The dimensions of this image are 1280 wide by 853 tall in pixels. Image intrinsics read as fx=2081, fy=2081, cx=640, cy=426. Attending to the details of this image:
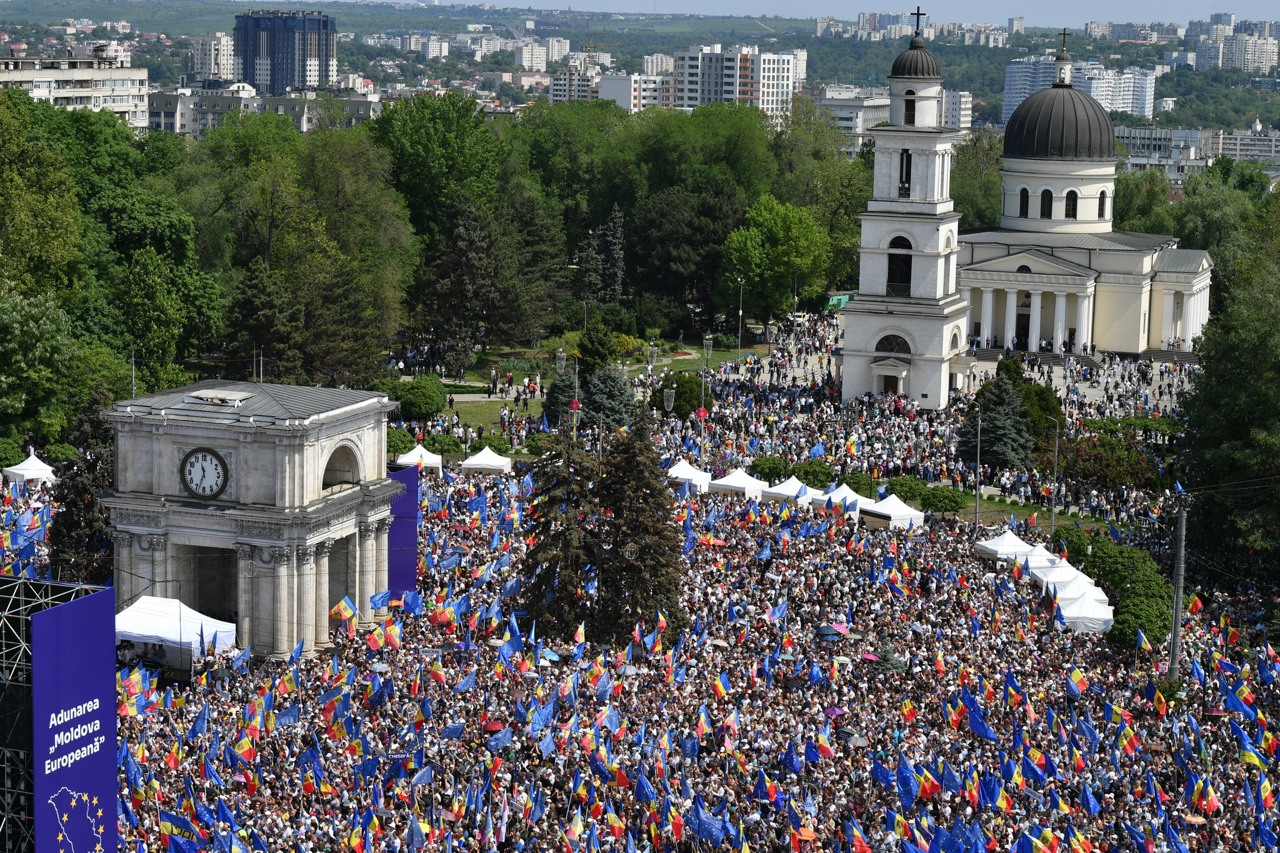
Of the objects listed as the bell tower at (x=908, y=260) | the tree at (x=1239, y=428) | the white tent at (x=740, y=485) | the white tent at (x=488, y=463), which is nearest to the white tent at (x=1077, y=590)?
the tree at (x=1239, y=428)

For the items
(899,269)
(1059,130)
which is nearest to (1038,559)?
(899,269)

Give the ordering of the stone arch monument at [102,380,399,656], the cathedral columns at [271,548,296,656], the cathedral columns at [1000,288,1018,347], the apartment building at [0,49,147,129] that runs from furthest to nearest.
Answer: the apartment building at [0,49,147,129] → the cathedral columns at [1000,288,1018,347] → the stone arch monument at [102,380,399,656] → the cathedral columns at [271,548,296,656]

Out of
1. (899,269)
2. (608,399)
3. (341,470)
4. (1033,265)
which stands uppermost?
(899,269)

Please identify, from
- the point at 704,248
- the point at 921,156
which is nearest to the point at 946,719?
the point at 921,156

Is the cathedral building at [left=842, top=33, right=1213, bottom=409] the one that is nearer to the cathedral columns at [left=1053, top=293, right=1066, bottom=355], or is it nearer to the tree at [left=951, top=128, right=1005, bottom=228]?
the cathedral columns at [left=1053, top=293, right=1066, bottom=355]

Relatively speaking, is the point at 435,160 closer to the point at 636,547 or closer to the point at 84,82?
the point at 636,547

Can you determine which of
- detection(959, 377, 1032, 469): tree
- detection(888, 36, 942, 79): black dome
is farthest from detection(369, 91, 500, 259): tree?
detection(959, 377, 1032, 469): tree
